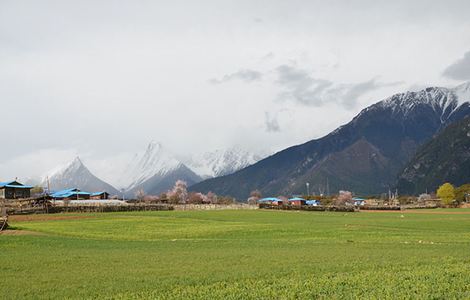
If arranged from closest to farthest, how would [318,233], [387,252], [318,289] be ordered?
[318,289] < [387,252] < [318,233]

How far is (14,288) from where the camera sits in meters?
23.9

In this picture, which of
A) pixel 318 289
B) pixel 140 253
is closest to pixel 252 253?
pixel 140 253

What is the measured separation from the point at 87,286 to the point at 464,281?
18.0 metres

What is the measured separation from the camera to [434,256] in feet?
110

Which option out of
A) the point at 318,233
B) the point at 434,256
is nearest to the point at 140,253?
the point at 434,256

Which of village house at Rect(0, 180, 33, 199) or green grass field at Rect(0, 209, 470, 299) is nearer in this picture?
green grass field at Rect(0, 209, 470, 299)

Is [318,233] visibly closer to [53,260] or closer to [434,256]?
[434,256]

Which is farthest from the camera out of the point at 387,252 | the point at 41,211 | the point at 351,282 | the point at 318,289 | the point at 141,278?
the point at 41,211

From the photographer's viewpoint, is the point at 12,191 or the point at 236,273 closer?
the point at 236,273

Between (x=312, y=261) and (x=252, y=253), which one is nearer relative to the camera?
(x=312, y=261)

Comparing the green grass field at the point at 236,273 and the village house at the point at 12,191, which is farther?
the village house at the point at 12,191

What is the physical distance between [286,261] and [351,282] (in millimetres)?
8834

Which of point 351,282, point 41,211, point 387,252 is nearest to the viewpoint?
point 351,282

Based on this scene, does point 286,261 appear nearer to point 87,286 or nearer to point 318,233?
point 87,286
